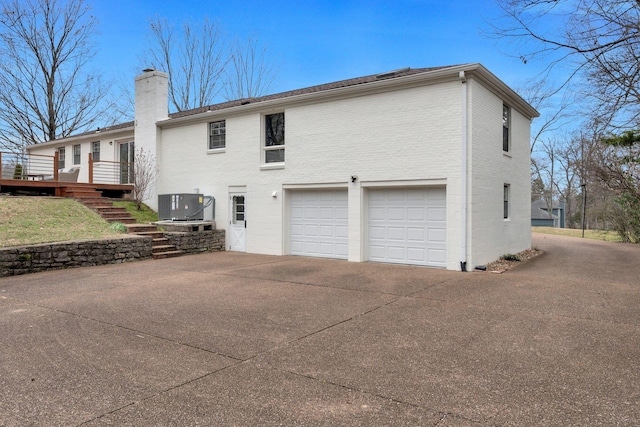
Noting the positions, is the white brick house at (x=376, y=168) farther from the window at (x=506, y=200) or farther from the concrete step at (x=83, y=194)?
the concrete step at (x=83, y=194)

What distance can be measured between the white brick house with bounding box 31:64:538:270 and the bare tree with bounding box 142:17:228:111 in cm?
1677

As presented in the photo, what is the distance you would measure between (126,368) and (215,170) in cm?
1170

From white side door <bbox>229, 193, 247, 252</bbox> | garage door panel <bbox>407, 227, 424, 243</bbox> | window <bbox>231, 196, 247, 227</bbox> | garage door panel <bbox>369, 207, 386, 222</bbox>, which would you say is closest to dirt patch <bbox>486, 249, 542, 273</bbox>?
garage door panel <bbox>407, 227, 424, 243</bbox>

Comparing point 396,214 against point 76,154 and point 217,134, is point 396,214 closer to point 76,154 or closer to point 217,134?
point 217,134

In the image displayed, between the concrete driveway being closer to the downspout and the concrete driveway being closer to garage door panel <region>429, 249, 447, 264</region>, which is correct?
the downspout

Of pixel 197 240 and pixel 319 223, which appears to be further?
pixel 197 240

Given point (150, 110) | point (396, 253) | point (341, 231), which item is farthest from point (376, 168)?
point (150, 110)

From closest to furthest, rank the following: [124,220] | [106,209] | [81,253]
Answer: [81,253], [124,220], [106,209]

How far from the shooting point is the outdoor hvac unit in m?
14.4

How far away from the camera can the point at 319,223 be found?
13.2 m

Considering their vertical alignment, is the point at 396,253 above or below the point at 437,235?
below

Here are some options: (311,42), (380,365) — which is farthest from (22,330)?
(311,42)

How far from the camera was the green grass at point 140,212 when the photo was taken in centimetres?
1569

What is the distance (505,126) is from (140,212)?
13.3m
